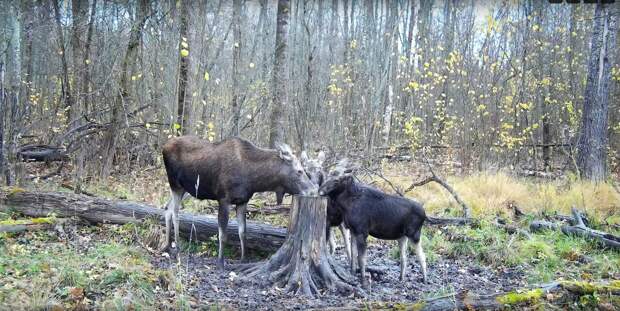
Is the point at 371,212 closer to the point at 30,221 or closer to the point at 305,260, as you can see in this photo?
the point at 305,260

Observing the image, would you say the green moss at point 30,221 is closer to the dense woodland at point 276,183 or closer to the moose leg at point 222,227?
the dense woodland at point 276,183

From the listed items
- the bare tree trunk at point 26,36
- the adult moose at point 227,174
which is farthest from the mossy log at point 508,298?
the bare tree trunk at point 26,36

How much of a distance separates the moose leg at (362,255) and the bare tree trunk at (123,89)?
7092 millimetres

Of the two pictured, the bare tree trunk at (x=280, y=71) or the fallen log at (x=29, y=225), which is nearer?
the fallen log at (x=29, y=225)

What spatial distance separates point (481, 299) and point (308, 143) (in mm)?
9007

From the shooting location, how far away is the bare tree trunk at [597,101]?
13.5 metres

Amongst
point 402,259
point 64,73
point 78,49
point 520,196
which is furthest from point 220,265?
point 78,49

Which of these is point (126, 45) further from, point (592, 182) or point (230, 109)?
point (592, 182)

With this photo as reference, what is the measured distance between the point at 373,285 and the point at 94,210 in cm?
452

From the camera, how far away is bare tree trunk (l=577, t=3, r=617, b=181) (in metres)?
13.5

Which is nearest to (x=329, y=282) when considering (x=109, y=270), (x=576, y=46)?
(x=109, y=270)

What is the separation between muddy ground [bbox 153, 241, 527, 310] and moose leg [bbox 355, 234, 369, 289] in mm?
159

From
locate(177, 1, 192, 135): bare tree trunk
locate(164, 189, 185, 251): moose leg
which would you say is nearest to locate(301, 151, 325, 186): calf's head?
locate(164, 189, 185, 251): moose leg

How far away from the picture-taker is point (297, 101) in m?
15.0
